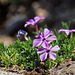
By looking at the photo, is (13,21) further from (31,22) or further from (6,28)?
(31,22)

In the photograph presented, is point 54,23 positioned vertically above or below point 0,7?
below

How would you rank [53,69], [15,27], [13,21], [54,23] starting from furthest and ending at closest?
[13,21] < [15,27] < [54,23] < [53,69]

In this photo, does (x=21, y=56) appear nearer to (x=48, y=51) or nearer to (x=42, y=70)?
(x=42, y=70)

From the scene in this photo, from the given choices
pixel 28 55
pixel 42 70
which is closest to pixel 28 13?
pixel 28 55

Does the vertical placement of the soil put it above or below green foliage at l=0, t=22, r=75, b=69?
below

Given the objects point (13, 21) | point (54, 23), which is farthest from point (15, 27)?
point (54, 23)

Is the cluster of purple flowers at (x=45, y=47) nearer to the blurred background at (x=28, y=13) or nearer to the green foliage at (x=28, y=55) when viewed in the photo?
the green foliage at (x=28, y=55)

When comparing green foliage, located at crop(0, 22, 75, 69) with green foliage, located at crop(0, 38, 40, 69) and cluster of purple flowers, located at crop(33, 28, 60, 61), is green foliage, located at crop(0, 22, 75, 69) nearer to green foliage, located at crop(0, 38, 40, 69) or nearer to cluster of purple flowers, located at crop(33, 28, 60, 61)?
green foliage, located at crop(0, 38, 40, 69)

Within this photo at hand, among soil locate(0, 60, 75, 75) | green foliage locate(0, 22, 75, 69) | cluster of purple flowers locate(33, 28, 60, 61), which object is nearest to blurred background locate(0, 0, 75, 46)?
green foliage locate(0, 22, 75, 69)

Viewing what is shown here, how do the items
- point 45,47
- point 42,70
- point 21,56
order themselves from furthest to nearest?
point 21,56, point 42,70, point 45,47
